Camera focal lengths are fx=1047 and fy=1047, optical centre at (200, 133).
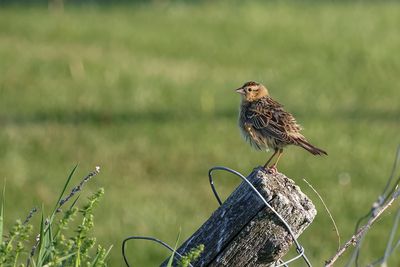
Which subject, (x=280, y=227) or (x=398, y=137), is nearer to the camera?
(x=280, y=227)

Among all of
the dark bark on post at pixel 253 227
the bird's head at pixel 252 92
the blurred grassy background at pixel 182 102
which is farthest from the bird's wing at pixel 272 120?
the blurred grassy background at pixel 182 102

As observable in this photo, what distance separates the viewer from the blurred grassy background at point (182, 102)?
10.9 m

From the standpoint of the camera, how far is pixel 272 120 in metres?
6.75

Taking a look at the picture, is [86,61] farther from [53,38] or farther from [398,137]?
[398,137]

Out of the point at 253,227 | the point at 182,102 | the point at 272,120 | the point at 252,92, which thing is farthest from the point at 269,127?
the point at 182,102

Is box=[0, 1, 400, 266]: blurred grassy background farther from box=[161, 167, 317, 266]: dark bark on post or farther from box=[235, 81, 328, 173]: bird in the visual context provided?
box=[161, 167, 317, 266]: dark bark on post

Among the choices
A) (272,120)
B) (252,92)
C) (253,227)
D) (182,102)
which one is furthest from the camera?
(182,102)

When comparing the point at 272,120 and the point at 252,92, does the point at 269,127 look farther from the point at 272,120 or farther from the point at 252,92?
the point at 252,92

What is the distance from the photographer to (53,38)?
51.4 ft

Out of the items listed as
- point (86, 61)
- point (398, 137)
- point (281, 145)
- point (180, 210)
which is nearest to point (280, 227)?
point (281, 145)

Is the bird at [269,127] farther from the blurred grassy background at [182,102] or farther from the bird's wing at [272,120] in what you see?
the blurred grassy background at [182,102]

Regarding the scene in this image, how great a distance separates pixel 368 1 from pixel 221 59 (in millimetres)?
4444

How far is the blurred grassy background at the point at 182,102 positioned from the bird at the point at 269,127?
2778 millimetres

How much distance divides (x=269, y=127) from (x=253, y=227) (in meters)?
2.44
